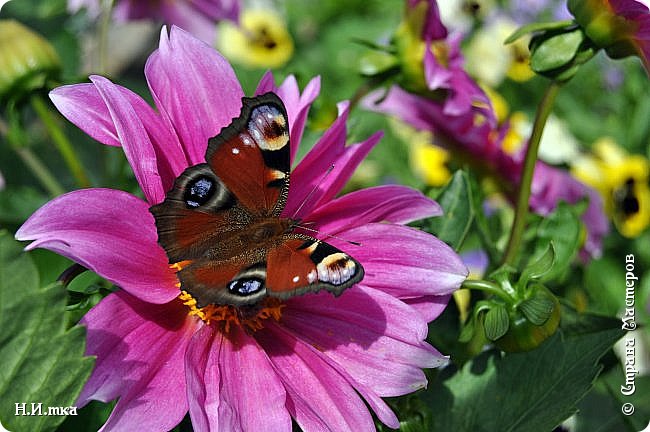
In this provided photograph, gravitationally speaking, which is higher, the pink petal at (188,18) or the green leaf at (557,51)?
the green leaf at (557,51)

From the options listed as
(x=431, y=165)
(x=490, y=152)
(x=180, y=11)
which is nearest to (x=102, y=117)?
(x=490, y=152)

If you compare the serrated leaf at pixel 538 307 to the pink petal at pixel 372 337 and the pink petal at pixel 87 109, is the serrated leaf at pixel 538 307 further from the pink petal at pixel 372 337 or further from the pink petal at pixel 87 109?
the pink petal at pixel 87 109

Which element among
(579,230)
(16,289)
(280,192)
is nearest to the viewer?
(16,289)

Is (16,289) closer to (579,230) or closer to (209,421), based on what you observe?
(209,421)

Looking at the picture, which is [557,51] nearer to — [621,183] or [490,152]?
[490,152]

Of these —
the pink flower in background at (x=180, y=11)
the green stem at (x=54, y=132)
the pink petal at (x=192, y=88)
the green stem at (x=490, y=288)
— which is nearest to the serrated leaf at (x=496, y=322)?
the green stem at (x=490, y=288)

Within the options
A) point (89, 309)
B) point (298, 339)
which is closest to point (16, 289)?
point (89, 309)

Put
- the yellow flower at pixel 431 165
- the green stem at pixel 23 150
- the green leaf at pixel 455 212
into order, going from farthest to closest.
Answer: the yellow flower at pixel 431 165
the green stem at pixel 23 150
the green leaf at pixel 455 212

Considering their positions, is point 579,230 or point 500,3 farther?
point 500,3

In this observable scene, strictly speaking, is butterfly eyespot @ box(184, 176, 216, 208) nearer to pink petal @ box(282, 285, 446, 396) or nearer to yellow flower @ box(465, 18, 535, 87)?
pink petal @ box(282, 285, 446, 396)
